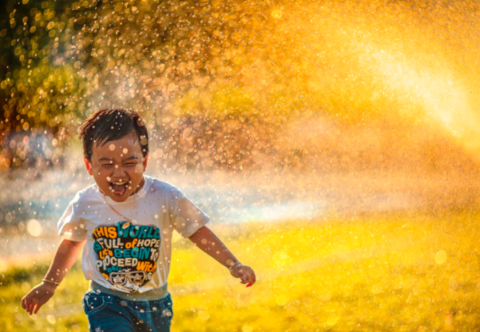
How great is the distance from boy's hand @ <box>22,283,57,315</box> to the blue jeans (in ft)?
0.42

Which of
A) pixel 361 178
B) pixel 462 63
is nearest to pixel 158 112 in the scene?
pixel 361 178

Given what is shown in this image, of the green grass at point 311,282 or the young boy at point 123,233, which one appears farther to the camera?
the green grass at point 311,282

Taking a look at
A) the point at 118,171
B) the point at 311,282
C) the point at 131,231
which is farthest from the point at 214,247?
the point at 311,282

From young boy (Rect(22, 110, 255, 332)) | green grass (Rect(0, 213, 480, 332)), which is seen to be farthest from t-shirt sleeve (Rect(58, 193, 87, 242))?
green grass (Rect(0, 213, 480, 332))

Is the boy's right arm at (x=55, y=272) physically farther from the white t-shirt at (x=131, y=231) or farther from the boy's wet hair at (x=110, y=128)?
the boy's wet hair at (x=110, y=128)

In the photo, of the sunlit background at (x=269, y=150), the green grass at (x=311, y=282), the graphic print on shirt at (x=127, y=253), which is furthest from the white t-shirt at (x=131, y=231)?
the green grass at (x=311, y=282)

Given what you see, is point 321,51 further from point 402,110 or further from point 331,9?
point 402,110

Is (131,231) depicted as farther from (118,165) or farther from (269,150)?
(269,150)

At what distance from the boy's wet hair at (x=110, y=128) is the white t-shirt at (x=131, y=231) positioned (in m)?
0.14

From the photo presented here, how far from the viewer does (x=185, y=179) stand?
1.75 meters

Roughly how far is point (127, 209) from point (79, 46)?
0.63m

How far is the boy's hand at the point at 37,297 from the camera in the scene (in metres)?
1.65

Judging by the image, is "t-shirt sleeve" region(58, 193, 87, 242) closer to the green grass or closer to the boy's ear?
the boy's ear

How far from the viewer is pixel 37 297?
166 cm
